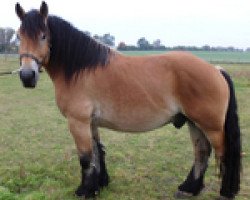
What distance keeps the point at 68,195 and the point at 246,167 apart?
2621 millimetres

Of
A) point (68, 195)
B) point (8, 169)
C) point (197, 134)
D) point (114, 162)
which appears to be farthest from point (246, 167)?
point (8, 169)

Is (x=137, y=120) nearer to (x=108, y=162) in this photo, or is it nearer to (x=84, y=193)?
(x=84, y=193)

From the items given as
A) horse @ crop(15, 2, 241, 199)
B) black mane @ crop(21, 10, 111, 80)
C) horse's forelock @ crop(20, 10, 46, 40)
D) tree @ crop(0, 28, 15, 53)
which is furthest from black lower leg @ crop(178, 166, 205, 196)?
tree @ crop(0, 28, 15, 53)

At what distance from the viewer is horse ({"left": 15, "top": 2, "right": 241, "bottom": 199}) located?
368 cm

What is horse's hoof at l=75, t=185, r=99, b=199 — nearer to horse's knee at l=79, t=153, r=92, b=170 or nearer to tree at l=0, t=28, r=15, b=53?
horse's knee at l=79, t=153, r=92, b=170

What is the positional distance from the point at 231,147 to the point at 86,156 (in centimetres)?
155

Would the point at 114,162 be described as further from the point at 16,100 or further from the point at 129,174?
the point at 16,100

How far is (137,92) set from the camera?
12.4 ft

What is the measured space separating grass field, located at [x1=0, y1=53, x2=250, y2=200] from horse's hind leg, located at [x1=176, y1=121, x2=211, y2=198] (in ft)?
0.42

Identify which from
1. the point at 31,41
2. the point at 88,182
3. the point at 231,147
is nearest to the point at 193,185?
the point at 231,147

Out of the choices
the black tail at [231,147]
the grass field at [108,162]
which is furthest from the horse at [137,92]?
the grass field at [108,162]

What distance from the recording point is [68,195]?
4.25 m

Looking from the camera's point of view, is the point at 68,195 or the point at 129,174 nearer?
the point at 68,195

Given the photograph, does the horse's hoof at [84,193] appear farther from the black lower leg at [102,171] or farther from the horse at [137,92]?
the horse at [137,92]
